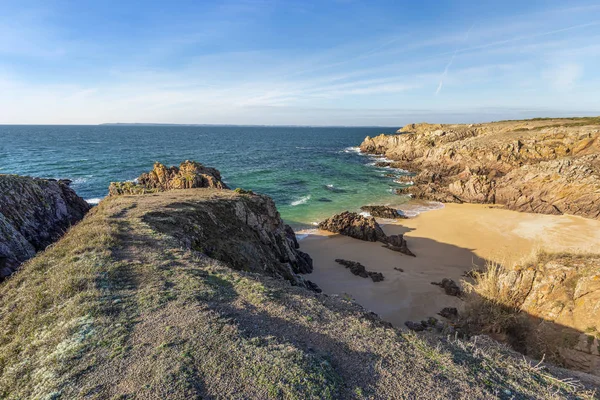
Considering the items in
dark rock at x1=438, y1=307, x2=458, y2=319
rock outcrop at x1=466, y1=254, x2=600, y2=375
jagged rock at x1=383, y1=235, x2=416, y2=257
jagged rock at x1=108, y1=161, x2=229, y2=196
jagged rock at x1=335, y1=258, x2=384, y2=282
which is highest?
jagged rock at x1=108, y1=161, x2=229, y2=196

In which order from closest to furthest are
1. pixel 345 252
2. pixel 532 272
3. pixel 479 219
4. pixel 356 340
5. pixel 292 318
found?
1. pixel 356 340
2. pixel 292 318
3. pixel 532 272
4. pixel 345 252
5. pixel 479 219

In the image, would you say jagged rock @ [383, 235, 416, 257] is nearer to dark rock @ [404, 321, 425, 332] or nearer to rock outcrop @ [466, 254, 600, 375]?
dark rock @ [404, 321, 425, 332]

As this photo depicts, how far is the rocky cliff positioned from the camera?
34438 millimetres

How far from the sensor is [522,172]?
40.2 m

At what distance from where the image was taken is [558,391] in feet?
20.8

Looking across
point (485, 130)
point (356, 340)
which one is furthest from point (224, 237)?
point (485, 130)

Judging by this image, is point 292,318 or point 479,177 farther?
point 479,177

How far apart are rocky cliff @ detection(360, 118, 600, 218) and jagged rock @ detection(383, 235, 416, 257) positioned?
20.4 meters

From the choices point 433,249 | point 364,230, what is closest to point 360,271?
point 364,230

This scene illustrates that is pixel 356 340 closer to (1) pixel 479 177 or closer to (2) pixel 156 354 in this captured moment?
(2) pixel 156 354

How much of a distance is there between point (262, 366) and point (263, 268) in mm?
9699

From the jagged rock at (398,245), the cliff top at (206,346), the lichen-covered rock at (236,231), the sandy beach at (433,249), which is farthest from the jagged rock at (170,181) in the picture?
the cliff top at (206,346)

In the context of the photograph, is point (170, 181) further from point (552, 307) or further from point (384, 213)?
point (552, 307)

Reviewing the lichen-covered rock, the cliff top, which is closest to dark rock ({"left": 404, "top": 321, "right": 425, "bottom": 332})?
the lichen-covered rock
